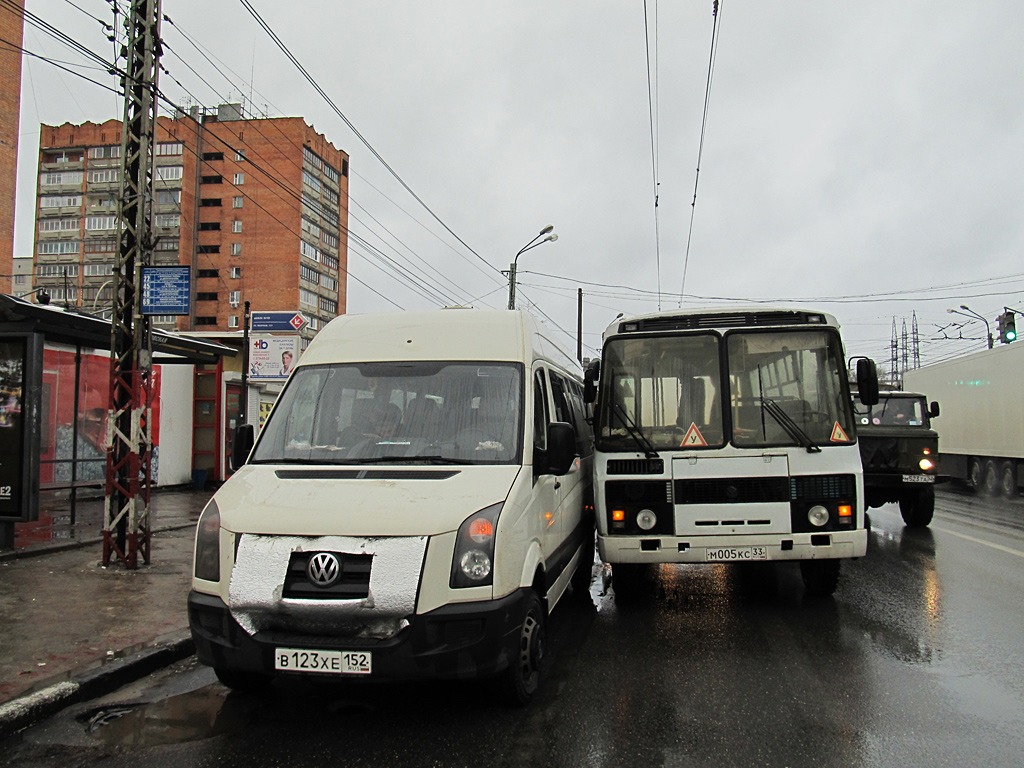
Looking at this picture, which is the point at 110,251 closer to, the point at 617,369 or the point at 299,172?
the point at 299,172

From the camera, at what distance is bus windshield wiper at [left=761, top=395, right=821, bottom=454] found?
640 cm

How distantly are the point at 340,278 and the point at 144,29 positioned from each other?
8258 centimetres

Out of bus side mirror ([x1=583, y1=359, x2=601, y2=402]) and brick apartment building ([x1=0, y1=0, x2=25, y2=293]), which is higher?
brick apartment building ([x1=0, y1=0, x2=25, y2=293])

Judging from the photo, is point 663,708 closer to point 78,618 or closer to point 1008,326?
point 78,618

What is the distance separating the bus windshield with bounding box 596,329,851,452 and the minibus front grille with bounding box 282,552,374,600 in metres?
3.25

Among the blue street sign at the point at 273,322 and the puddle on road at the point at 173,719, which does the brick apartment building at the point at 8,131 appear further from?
the puddle on road at the point at 173,719

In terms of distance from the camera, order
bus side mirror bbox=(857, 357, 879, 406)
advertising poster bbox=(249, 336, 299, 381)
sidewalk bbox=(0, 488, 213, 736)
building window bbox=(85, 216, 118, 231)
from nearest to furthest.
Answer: sidewalk bbox=(0, 488, 213, 736) < bus side mirror bbox=(857, 357, 879, 406) < advertising poster bbox=(249, 336, 299, 381) < building window bbox=(85, 216, 118, 231)

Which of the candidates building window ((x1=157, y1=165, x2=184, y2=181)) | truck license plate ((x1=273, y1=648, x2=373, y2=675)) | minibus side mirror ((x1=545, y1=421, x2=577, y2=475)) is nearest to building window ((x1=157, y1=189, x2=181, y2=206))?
building window ((x1=157, y1=165, x2=184, y2=181))

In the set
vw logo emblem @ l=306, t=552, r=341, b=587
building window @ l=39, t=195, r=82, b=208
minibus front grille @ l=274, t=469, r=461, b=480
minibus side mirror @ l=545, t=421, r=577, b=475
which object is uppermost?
building window @ l=39, t=195, r=82, b=208

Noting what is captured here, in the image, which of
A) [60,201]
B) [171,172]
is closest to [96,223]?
[60,201]

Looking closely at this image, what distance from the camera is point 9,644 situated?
5.31 metres

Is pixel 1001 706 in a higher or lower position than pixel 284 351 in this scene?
lower

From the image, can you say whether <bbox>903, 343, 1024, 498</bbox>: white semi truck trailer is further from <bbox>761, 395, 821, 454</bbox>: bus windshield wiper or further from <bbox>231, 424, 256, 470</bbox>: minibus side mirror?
<bbox>231, 424, 256, 470</bbox>: minibus side mirror

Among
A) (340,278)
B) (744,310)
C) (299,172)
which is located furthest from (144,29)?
(340,278)
